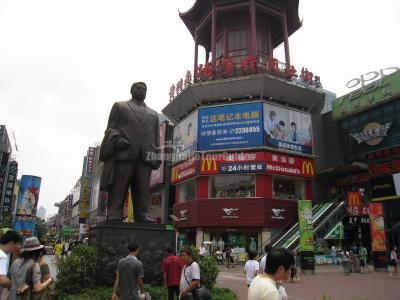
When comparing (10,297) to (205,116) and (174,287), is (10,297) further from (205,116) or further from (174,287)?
(205,116)

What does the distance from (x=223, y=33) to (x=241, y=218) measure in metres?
17.8

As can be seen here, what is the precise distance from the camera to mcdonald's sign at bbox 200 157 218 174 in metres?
32.5

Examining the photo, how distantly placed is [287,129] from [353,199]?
25.8ft

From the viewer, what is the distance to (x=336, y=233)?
28516 millimetres

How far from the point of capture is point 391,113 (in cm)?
3089

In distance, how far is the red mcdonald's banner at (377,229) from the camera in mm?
20750

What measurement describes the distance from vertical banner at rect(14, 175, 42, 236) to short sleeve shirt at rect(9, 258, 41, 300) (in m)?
35.1

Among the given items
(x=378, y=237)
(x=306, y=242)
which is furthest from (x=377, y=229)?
(x=306, y=242)

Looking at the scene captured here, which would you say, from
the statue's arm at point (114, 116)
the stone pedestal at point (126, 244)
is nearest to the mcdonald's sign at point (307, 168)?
the stone pedestal at point (126, 244)

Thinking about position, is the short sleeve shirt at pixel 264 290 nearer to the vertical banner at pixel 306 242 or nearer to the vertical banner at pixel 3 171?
the vertical banner at pixel 306 242

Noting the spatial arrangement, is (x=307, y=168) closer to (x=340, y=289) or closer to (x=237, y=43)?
(x=237, y=43)

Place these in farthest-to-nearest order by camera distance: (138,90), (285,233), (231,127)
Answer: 1. (231,127)
2. (285,233)
3. (138,90)

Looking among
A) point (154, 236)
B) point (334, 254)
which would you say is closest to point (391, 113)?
point (334, 254)

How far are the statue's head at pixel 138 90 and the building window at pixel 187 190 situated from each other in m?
26.1
